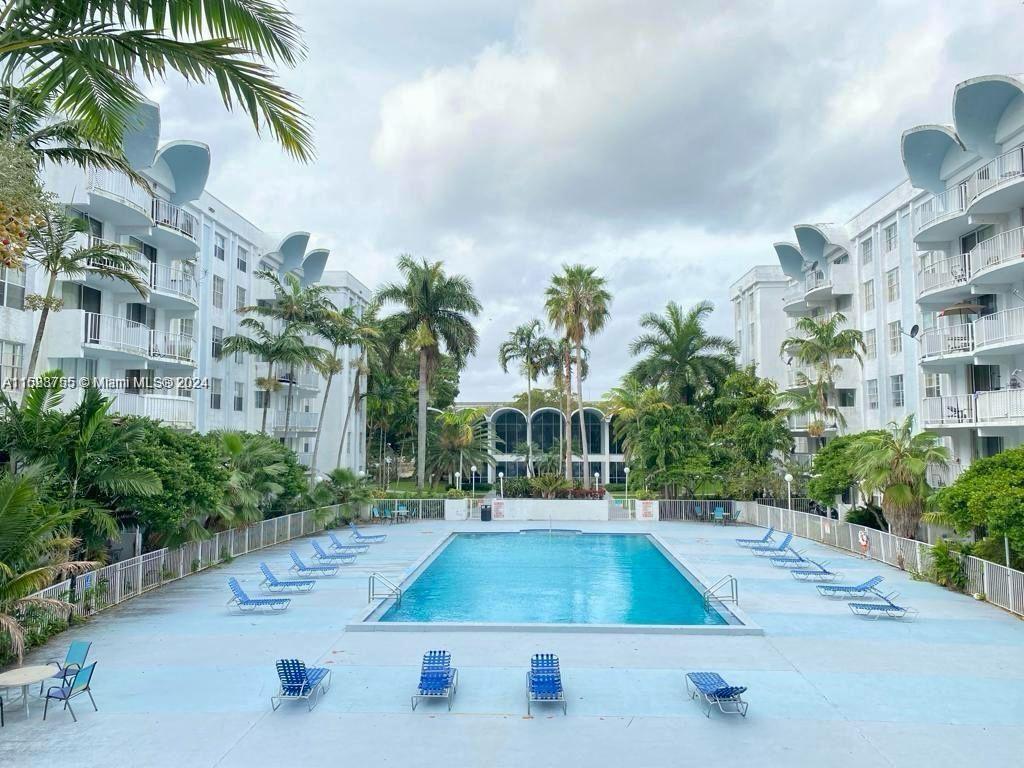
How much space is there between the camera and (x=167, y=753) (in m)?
8.54

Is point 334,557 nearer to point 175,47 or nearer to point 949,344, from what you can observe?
point 175,47

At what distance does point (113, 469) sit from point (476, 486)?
47.9 meters

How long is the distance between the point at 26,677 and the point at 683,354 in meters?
36.4

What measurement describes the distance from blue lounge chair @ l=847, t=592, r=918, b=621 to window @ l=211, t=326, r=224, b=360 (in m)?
26.2

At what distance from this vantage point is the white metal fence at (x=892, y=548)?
1554 cm

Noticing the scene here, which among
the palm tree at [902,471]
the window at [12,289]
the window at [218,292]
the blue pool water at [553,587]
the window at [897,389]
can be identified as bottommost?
the blue pool water at [553,587]

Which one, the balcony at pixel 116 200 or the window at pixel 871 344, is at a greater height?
the balcony at pixel 116 200

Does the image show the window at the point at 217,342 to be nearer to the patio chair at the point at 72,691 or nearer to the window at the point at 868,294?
the patio chair at the point at 72,691

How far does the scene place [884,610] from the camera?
49.7 ft

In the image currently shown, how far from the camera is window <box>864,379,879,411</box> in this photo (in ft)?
109

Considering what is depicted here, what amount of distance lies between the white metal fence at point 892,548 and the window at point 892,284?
1071 cm

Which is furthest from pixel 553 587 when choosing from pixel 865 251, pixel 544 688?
pixel 865 251

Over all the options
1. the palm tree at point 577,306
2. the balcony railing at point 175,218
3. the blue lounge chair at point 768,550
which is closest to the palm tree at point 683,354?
the palm tree at point 577,306

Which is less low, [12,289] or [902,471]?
[12,289]
